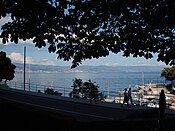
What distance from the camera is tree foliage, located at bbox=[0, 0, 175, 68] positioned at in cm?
538

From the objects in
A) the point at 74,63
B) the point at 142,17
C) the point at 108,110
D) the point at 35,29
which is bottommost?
the point at 108,110

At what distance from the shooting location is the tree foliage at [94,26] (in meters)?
5.38

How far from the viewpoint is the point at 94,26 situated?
7094 mm

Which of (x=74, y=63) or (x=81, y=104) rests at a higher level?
(x=74, y=63)

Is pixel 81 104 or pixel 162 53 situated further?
pixel 81 104

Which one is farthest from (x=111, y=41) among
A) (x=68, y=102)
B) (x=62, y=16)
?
(x=68, y=102)

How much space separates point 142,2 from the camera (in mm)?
6484

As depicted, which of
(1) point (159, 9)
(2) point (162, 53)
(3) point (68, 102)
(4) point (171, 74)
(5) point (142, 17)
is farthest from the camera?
(4) point (171, 74)

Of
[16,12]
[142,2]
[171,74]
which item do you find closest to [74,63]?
[142,2]

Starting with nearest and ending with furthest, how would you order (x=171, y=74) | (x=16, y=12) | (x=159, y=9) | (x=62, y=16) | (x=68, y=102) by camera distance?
(x=16, y=12) < (x=62, y=16) < (x=159, y=9) < (x=68, y=102) < (x=171, y=74)

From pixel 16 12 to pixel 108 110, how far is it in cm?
1519

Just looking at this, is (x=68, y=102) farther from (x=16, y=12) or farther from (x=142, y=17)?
(x=16, y=12)

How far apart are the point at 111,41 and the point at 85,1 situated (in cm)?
178

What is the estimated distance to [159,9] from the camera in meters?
6.41
